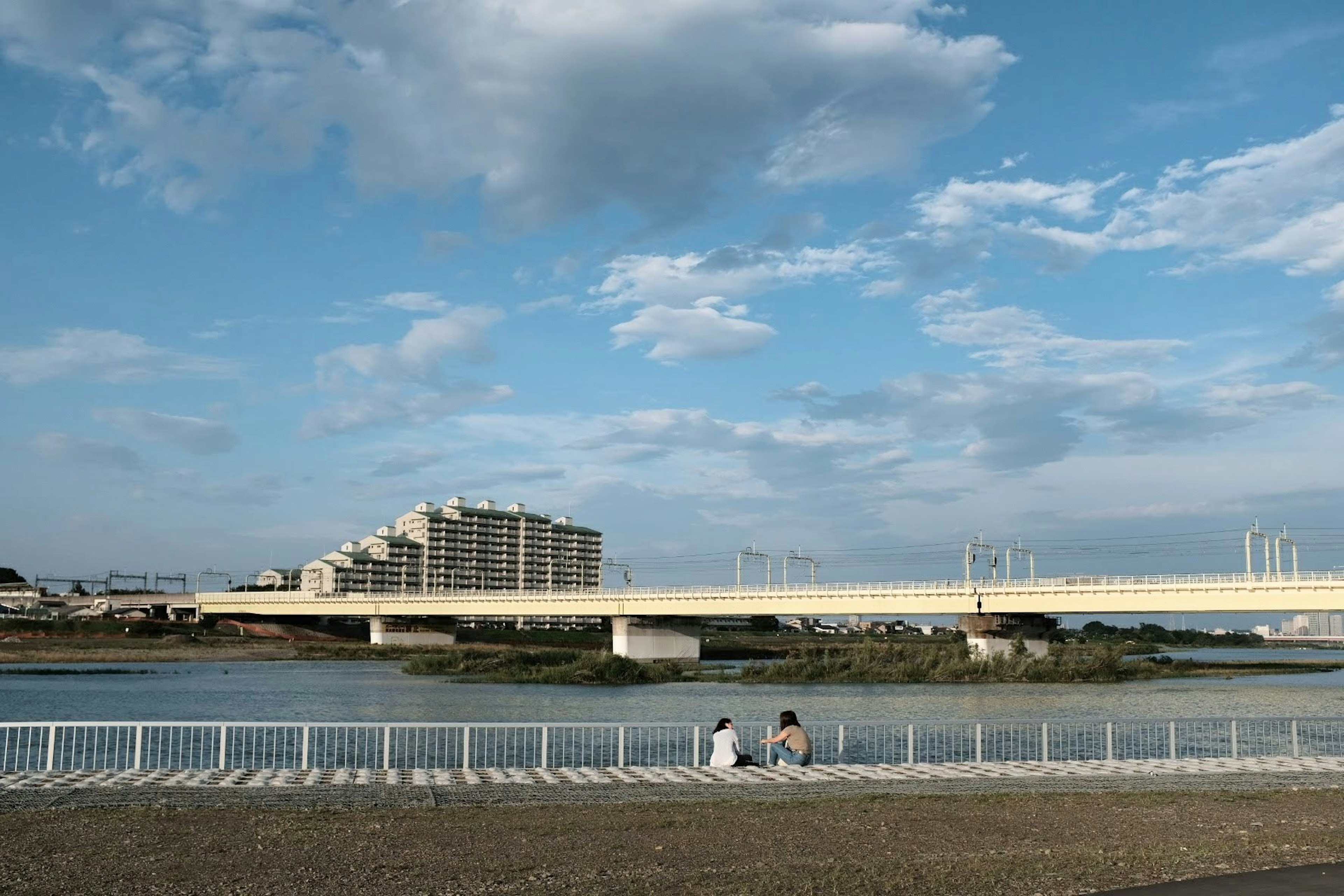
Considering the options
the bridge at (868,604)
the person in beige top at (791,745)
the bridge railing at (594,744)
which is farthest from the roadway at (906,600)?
the person in beige top at (791,745)

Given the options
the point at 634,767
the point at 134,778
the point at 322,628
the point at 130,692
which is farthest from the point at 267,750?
the point at 322,628

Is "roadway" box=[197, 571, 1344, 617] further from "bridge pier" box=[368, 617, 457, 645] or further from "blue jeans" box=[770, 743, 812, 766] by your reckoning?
"blue jeans" box=[770, 743, 812, 766]

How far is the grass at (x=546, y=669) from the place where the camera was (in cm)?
7831

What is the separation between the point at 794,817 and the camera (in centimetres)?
1719

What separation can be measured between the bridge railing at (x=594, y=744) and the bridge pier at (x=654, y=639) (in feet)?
232

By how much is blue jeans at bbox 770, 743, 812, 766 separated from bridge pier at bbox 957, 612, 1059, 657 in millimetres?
66522

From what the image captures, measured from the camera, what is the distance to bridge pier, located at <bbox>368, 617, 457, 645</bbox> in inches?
5354

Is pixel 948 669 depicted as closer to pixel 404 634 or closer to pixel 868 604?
pixel 868 604

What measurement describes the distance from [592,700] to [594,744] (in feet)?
100

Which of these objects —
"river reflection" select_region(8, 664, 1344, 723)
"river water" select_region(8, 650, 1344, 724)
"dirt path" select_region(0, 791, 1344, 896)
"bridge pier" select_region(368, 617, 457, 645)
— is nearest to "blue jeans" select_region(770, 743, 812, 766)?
"dirt path" select_region(0, 791, 1344, 896)

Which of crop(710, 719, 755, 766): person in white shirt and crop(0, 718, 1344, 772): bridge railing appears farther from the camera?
crop(0, 718, 1344, 772): bridge railing

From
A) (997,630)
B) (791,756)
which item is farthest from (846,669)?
(791,756)

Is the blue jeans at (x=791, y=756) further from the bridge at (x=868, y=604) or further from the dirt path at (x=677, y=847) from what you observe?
the bridge at (x=868, y=604)

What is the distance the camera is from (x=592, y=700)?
202 ft
